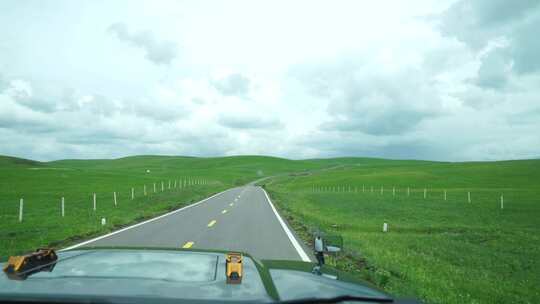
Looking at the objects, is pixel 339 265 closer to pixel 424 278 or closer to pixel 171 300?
pixel 424 278

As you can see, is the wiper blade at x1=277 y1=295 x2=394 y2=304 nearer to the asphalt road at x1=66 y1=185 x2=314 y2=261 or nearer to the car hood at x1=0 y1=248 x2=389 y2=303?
the car hood at x1=0 y1=248 x2=389 y2=303

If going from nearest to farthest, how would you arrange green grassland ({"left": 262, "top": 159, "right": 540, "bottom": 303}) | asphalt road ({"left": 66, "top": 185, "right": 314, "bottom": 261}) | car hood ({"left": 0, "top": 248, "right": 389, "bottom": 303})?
car hood ({"left": 0, "top": 248, "right": 389, "bottom": 303}), green grassland ({"left": 262, "top": 159, "right": 540, "bottom": 303}), asphalt road ({"left": 66, "top": 185, "right": 314, "bottom": 261})

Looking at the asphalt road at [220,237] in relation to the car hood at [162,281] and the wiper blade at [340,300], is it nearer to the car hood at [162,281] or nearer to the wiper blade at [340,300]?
the car hood at [162,281]

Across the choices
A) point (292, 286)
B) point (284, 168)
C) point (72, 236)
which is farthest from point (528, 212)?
point (284, 168)

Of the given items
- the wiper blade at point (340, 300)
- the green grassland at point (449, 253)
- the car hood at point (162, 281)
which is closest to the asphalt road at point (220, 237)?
the green grassland at point (449, 253)

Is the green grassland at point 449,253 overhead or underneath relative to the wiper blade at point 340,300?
underneath

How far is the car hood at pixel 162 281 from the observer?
2.05 m

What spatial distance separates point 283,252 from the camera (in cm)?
1068

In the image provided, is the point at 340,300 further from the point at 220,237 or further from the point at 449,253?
the point at 449,253

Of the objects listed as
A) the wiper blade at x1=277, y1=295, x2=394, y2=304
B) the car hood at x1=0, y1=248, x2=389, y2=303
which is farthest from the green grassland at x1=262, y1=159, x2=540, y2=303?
the wiper blade at x1=277, y1=295, x2=394, y2=304

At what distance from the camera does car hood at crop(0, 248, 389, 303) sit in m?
2.05

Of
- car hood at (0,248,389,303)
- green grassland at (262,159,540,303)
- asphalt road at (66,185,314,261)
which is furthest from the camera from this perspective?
asphalt road at (66,185,314,261)

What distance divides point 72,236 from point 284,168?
575ft

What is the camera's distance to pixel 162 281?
234 centimetres
